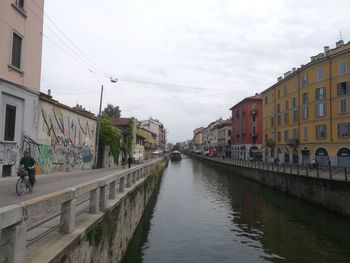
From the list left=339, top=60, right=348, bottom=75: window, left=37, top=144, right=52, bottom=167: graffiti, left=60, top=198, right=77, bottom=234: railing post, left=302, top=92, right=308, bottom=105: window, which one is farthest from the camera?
left=302, top=92, right=308, bottom=105: window

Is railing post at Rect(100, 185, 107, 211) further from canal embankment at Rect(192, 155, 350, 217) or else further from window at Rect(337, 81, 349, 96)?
window at Rect(337, 81, 349, 96)

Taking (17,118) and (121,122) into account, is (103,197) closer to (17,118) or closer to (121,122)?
(17,118)

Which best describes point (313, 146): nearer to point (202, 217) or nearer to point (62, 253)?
point (202, 217)

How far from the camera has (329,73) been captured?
46.3 metres

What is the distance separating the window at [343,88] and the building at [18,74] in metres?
35.6

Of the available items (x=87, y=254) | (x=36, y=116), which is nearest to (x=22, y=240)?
(x=87, y=254)

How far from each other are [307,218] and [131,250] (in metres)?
11.8

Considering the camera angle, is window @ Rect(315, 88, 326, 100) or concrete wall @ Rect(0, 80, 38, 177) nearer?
concrete wall @ Rect(0, 80, 38, 177)

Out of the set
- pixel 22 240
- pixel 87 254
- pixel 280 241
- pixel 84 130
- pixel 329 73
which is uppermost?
pixel 329 73

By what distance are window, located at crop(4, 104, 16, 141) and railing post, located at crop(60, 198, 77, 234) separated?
478 inches

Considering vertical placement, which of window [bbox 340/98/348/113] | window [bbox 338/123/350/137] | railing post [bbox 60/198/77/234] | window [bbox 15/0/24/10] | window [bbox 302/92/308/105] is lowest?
railing post [bbox 60/198/77/234]

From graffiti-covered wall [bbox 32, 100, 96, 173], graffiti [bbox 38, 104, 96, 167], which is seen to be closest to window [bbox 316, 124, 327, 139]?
graffiti [bbox 38, 104, 96, 167]

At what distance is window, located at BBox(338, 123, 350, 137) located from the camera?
43.2 m

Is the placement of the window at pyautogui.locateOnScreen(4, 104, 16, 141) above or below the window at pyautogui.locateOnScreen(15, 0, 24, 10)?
below
